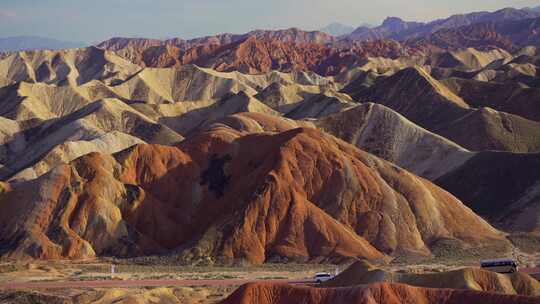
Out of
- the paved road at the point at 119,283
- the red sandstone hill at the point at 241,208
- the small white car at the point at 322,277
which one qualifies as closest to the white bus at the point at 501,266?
the small white car at the point at 322,277

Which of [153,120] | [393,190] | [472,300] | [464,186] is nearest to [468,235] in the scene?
[393,190]

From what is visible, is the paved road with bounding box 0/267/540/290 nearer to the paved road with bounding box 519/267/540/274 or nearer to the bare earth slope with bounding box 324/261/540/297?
the paved road with bounding box 519/267/540/274

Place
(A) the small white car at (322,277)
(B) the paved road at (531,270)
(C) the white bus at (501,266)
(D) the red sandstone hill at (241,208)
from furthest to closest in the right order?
(D) the red sandstone hill at (241,208)
(B) the paved road at (531,270)
(A) the small white car at (322,277)
(C) the white bus at (501,266)

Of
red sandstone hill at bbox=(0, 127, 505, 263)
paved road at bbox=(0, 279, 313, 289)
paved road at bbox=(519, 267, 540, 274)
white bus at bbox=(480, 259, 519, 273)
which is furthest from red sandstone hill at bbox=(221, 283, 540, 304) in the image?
red sandstone hill at bbox=(0, 127, 505, 263)

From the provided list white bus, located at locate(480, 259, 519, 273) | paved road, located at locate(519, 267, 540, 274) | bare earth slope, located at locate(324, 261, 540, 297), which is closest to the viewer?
bare earth slope, located at locate(324, 261, 540, 297)

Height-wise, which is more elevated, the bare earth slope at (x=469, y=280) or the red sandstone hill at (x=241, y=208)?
the red sandstone hill at (x=241, y=208)

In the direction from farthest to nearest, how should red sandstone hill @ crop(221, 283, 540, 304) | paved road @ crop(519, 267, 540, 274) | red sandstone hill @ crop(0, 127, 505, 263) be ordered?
red sandstone hill @ crop(0, 127, 505, 263) < paved road @ crop(519, 267, 540, 274) < red sandstone hill @ crop(221, 283, 540, 304)

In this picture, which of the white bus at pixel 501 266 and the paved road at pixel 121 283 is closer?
the white bus at pixel 501 266

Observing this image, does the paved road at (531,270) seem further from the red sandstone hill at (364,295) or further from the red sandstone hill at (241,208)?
the red sandstone hill at (364,295)

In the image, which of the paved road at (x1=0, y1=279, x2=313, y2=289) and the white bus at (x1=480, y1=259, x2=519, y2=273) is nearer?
the white bus at (x1=480, y1=259, x2=519, y2=273)
